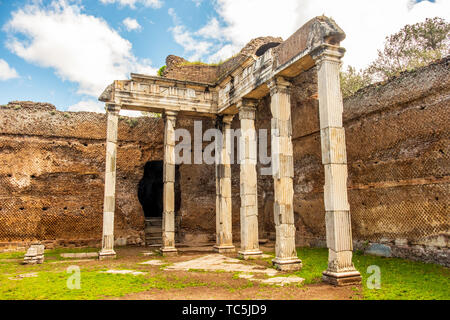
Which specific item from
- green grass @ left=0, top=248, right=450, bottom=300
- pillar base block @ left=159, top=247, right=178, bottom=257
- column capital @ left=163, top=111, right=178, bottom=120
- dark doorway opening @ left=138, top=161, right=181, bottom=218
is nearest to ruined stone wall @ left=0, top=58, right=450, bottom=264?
green grass @ left=0, top=248, right=450, bottom=300

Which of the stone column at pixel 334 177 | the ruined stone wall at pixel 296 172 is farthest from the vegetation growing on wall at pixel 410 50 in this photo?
the stone column at pixel 334 177

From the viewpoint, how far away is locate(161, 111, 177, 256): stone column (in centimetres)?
1059

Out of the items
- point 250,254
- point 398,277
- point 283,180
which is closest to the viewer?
point 398,277

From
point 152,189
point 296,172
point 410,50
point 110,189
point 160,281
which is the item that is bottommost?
point 160,281

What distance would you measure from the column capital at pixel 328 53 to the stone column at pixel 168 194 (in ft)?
19.0

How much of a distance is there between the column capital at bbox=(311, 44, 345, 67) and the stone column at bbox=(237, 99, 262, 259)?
3.48m

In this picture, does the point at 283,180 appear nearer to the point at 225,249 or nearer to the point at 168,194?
the point at 225,249

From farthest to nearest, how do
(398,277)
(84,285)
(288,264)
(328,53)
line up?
(288,264), (328,53), (398,277), (84,285)

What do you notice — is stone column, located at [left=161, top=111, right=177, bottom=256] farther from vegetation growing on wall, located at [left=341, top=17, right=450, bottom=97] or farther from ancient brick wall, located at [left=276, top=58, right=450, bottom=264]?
vegetation growing on wall, located at [left=341, top=17, right=450, bottom=97]

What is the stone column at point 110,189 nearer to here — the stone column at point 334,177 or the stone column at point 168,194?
the stone column at point 168,194

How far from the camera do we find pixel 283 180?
776 centimetres

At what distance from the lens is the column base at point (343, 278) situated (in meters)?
5.60

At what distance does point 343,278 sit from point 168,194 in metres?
6.45

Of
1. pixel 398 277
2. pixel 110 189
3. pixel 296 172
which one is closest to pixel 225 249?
pixel 296 172
